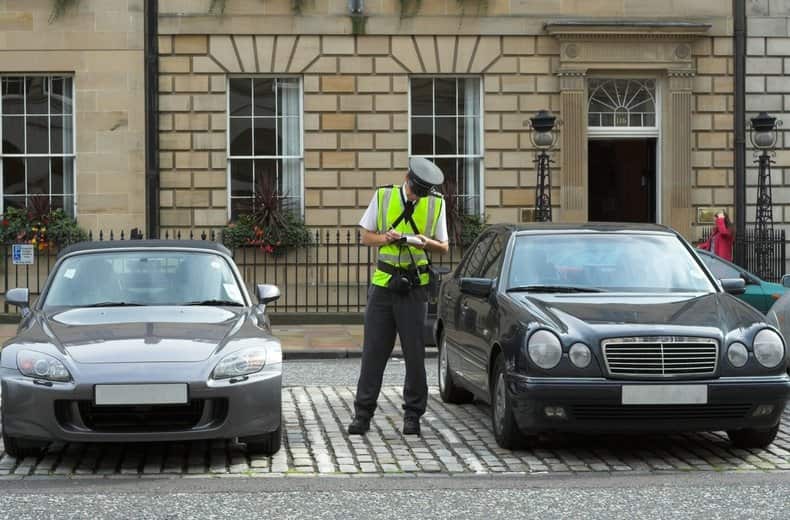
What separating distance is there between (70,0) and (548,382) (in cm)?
1561

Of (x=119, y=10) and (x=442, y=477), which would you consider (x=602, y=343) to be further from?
(x=119, y=10)

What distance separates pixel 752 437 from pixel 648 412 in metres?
0.94

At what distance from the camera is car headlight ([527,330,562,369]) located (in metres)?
7.86

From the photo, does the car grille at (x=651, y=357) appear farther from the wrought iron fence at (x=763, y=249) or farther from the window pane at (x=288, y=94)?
the window pane at (x=288, y=94)

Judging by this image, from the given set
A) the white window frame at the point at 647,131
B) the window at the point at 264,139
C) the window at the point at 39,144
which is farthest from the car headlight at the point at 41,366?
the white window frame at the point at 647,131

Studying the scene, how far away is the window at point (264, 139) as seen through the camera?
72.2 ft

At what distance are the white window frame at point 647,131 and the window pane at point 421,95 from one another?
260 centimetres

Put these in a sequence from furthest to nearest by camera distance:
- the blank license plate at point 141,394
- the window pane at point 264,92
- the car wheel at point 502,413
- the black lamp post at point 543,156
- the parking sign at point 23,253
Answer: the window pane at point 264,92 < the black lamp post at point 543,156 < the parking sign at point 23,253 < the car wheel at point 502,413 < the blank license plate at point 141,394

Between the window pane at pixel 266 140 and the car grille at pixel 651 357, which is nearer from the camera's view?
the car grille at pixel 651 357

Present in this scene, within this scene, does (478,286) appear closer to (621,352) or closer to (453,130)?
(621,352)

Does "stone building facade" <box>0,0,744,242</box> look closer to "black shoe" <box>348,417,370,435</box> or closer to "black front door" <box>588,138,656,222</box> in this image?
"black front door" <box>588,138,656,222</box>

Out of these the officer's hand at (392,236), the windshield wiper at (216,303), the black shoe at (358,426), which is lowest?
the black shoe at (358,426)

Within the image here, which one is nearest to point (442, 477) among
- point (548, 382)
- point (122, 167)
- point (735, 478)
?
point (548, 382)

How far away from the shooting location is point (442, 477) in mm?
7477
